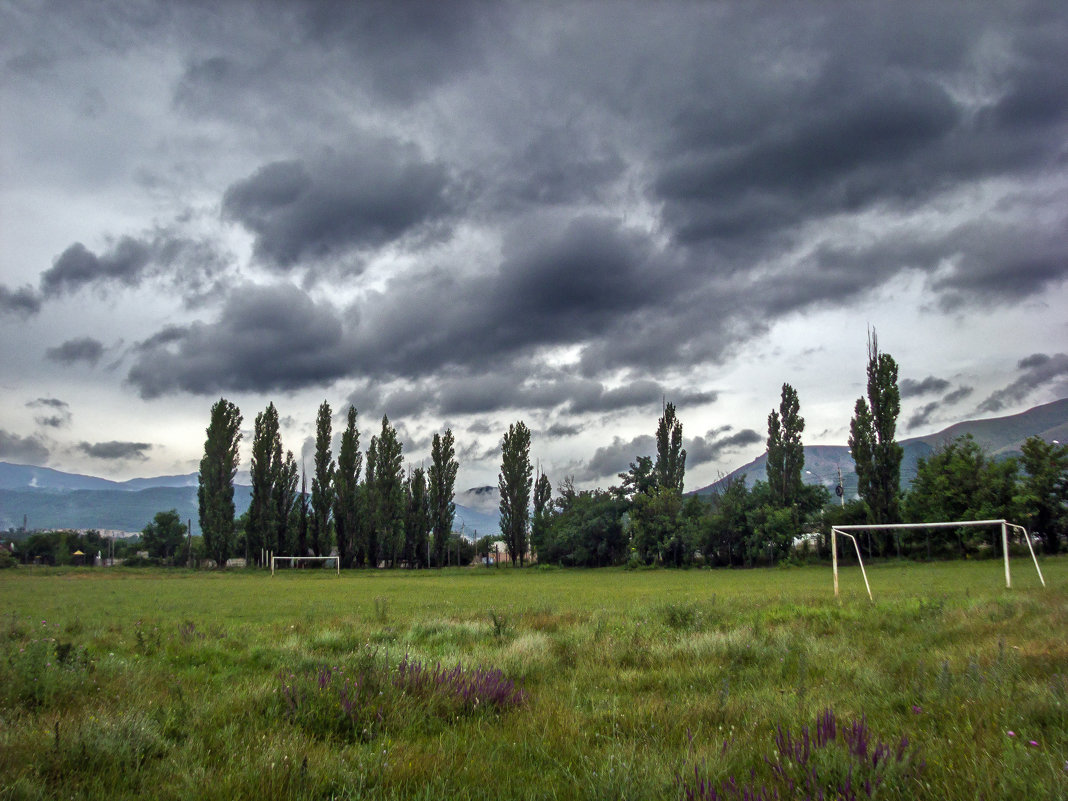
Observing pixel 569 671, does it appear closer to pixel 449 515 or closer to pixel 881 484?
pixel 881 484

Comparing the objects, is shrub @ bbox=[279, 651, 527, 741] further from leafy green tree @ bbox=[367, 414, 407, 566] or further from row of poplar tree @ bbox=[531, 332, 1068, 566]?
leafy green tree @ bbox=[367, 414, 407, 566]

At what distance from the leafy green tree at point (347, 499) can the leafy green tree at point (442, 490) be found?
334 inches

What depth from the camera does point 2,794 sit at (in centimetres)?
362

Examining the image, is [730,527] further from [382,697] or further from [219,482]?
[382,697]

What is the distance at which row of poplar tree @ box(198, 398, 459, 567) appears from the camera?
65.4 meters

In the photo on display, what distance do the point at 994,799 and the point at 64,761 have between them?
572 cm

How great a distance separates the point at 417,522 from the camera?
2857 inches

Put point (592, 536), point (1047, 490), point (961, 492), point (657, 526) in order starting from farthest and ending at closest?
1. point (592, 536)
2. point (657, 526)
3. point (961, 492)
4. point (1047, 490)

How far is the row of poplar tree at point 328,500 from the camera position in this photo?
6538 cm

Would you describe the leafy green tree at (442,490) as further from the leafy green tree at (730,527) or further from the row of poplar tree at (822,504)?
the leafy green tree at (730,527)

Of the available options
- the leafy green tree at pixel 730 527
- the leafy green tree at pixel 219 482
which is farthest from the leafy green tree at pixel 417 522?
the leafy green tree at pixel 730 527

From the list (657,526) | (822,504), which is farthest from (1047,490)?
(657,526)

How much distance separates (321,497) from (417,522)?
1114 cm

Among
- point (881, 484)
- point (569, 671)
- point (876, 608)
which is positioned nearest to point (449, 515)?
point (881, 484)
